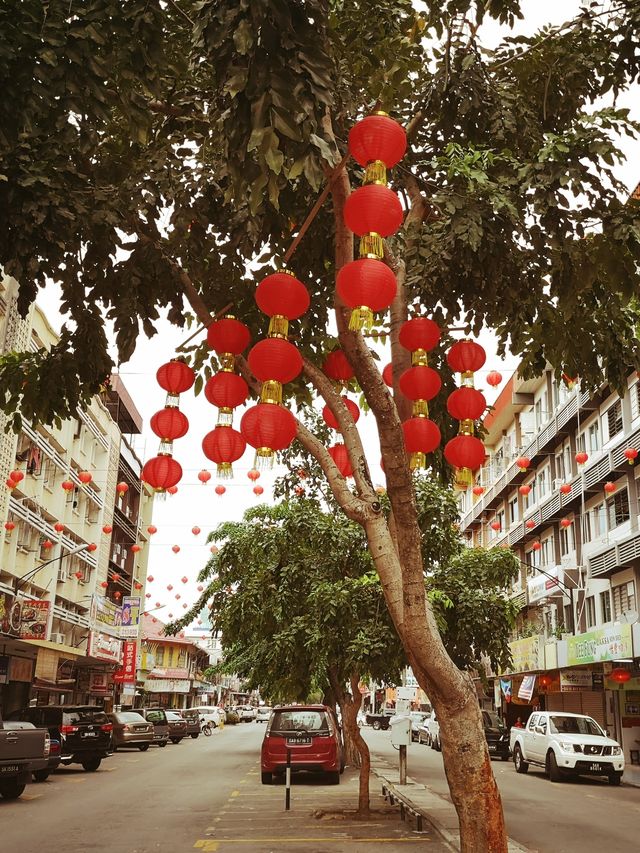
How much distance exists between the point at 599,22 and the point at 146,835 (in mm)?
11339

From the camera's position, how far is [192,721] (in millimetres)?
46375

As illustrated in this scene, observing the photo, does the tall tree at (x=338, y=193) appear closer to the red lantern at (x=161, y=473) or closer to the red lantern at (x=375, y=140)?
the red lantern at (x=375, y=140)

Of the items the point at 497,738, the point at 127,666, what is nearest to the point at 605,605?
the point at 497,738

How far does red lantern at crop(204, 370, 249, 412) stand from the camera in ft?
21.9

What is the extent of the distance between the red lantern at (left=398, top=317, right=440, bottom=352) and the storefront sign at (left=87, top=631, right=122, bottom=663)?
117 ft

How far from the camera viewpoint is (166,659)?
8031 cm

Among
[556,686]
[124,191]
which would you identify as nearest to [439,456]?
[124,191]

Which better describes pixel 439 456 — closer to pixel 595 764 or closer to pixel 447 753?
pixel 447 753

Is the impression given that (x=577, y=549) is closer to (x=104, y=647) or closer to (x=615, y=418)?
(x=615, y=418)

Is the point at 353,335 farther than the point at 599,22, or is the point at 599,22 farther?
the point at 599,22

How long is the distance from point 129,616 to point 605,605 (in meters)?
26.6

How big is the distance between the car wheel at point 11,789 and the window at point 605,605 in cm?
2364

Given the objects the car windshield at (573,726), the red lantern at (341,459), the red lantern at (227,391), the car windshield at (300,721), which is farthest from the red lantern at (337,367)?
the car windshield at (573,726)

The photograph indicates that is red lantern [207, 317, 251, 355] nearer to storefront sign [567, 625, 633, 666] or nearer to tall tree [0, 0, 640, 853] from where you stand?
Answer: tall tree [0, 0, 640, 853]
